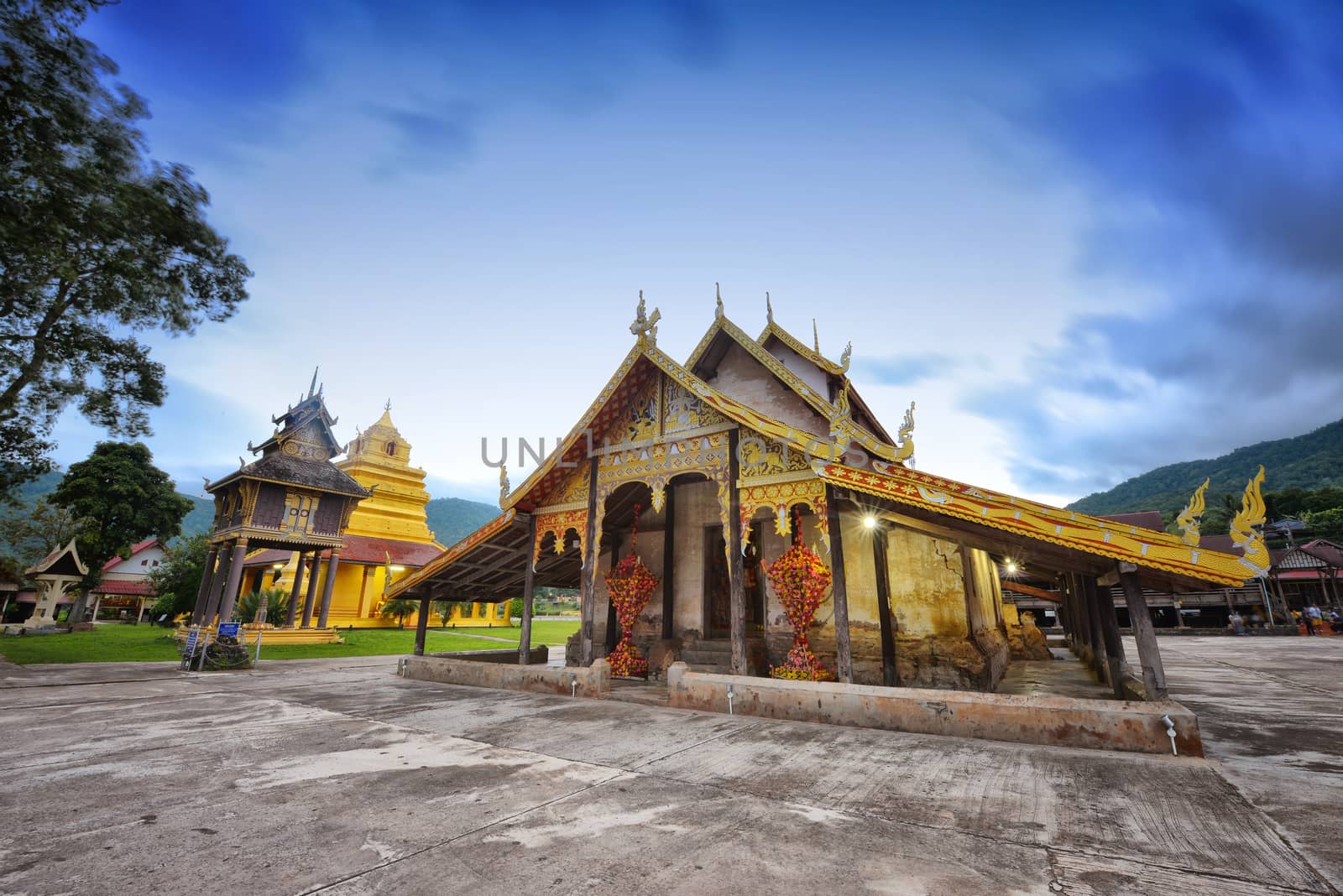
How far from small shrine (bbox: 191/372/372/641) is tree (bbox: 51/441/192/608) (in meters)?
11.5

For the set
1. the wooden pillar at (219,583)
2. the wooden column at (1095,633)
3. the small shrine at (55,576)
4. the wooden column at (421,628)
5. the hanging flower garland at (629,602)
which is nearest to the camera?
the wooden column at (1095,633)

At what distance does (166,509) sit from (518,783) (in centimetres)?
3861

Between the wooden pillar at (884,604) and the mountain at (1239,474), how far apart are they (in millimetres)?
68562

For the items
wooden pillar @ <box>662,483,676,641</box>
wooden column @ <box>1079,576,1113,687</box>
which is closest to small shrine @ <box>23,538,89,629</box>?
wooden pillar @ <box>662,483,676,641</box>

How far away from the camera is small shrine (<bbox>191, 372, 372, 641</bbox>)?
2073cm

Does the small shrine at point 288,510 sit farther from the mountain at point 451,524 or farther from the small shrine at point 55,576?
the mountain at point 451,524

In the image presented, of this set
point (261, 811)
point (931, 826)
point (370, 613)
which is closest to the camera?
point (931, 826)

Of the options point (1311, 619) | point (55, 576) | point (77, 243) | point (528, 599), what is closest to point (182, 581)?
point (55, 576)

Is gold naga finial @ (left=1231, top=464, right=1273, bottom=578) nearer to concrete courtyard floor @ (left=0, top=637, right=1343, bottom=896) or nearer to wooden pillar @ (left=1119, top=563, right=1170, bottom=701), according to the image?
wooden pillar @ (left=1119, top=563, right=1170, bottom=701)

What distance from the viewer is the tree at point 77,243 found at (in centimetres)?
1088

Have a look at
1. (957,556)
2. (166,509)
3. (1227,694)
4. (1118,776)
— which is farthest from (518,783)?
(166,509)

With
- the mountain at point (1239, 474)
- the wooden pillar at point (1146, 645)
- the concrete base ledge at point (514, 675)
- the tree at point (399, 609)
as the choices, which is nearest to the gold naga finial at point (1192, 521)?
the wooden pillar at point (1146, 645)

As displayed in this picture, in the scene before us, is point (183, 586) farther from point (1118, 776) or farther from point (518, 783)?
point (1118, 776)

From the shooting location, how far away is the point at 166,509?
30.6m
